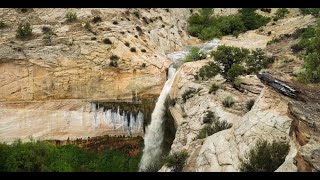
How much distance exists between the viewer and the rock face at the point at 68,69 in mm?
33250

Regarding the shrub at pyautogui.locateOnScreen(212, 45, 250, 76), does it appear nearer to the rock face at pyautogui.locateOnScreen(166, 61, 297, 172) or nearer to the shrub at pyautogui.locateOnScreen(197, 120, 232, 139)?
the rock face at pyautogui.locateOnScreen(166, 61, 297, 172)

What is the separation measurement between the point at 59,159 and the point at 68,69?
738cm

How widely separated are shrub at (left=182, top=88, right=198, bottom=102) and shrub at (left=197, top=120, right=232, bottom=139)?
5.23m

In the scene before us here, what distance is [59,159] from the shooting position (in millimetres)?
31156

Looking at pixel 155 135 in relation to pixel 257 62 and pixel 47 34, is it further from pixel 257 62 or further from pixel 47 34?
pixel 47 34

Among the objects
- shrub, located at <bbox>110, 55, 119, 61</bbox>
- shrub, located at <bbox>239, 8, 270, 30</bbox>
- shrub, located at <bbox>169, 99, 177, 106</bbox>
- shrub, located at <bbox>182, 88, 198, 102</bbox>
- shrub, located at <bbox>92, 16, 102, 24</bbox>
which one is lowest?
shrub, located at <bbox>169, 99, 177, 106</bbox>

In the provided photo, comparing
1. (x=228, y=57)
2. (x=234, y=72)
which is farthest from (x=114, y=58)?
(x=234, y=72)

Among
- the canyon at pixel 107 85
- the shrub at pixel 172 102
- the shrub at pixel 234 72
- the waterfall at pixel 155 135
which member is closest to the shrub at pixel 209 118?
the canyon at pixel 107 85

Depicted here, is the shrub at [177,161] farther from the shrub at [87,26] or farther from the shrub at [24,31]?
the shrub at [24,31]

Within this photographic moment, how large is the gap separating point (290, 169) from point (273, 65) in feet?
53.2

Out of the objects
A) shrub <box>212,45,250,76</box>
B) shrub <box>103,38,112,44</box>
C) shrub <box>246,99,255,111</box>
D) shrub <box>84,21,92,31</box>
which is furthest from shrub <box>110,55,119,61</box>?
shrub <box>246,99,255,111</box>

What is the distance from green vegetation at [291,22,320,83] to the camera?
23891 mm
